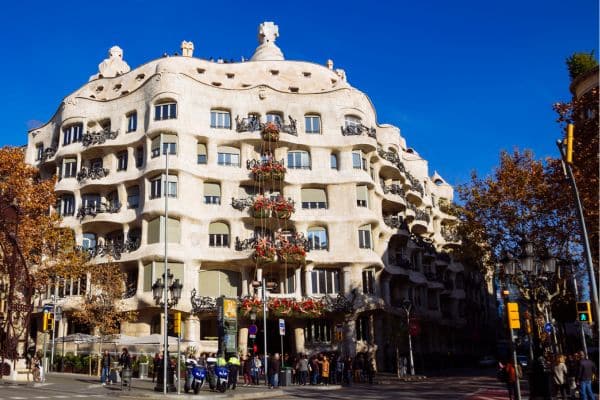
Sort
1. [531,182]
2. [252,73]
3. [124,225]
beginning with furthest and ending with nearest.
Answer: [252,73], [124,225], [531,182]

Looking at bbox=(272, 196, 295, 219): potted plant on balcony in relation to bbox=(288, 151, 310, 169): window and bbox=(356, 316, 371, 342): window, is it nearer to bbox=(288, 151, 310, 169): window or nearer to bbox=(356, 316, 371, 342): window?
bbox=(288, 151, 310, 169): window

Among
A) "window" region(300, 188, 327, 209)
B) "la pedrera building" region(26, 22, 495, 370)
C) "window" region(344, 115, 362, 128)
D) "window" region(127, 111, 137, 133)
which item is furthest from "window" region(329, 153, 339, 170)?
"window" region(127, 111, 137, 133)

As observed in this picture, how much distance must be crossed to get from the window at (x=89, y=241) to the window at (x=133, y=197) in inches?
147

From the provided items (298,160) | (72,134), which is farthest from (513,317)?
(72,134)

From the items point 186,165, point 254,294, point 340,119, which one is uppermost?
point 340,119

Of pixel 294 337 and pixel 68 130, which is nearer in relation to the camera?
pixel 294 337

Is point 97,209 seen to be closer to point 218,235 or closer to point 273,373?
point 218,235

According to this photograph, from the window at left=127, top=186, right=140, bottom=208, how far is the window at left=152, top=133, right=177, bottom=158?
3.01 meters

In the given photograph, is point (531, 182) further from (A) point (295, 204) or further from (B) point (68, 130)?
(B) point (68, 130)

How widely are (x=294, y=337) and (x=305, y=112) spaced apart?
55.7 ft

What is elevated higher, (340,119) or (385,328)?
(340,119)

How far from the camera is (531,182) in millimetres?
32875

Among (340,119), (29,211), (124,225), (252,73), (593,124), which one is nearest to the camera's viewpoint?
(593,124)

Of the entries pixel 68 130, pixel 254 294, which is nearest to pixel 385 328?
pixel 254 294
